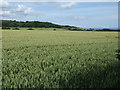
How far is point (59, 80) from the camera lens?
13.9 ft

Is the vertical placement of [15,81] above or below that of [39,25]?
below

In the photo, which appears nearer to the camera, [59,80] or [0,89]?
[0,89]

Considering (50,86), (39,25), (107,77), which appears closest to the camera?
(50,86)

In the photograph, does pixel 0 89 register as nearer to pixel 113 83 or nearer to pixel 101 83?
pixel 101 83

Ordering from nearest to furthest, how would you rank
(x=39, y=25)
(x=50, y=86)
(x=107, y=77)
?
(x=50, y=86) → (x=107, y=77) → (x=39, y=25)

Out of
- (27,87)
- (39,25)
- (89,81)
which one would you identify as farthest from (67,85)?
(39,25)

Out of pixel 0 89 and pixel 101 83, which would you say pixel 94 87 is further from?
pixel 0 89

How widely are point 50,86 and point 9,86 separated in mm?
1070

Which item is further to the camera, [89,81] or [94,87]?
[89,81]

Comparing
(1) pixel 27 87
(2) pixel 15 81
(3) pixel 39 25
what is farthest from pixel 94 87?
(3) pixel 39 25

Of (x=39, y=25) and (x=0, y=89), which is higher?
(x=39, y=25)

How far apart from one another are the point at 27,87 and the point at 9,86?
477 millimetres

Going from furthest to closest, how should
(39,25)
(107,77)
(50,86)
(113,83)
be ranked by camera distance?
(39,25) → (107,77) → (113,83) → (50,86)

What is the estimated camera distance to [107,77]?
448 centimetres
